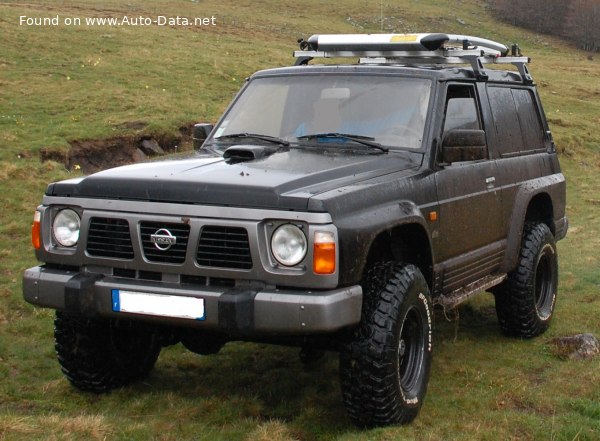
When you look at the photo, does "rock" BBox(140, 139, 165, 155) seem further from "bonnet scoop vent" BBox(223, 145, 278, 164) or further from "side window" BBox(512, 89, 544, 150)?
"bonnet scoop vent" BBox(223, 145, 278, 164)

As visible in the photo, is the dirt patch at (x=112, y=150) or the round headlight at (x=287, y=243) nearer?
the round headlight at (x=287, y=243)

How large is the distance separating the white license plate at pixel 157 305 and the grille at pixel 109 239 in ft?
0.78

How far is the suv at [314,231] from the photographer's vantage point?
4.35 m

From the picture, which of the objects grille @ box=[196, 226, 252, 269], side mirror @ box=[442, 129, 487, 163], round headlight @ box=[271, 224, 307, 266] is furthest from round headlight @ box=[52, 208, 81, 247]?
side mirror @ box=[442, 129, 487, 163]

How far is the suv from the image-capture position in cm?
435

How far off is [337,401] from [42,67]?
2014cm

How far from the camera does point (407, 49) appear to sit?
22.3 feet

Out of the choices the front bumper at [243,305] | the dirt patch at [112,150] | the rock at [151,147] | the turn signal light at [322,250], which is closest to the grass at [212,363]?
the dirt patch at [112,150]

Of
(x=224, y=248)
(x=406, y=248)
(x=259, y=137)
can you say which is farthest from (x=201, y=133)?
(x=224, y=248)

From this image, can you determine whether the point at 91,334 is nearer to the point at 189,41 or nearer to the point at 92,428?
the point at 92,428

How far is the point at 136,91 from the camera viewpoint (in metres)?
21.2

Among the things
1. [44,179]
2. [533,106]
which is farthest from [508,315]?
[44,179]

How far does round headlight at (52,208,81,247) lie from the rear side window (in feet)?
11.1

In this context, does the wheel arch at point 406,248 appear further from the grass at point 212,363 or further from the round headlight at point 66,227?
the round headlight at point 66,227
